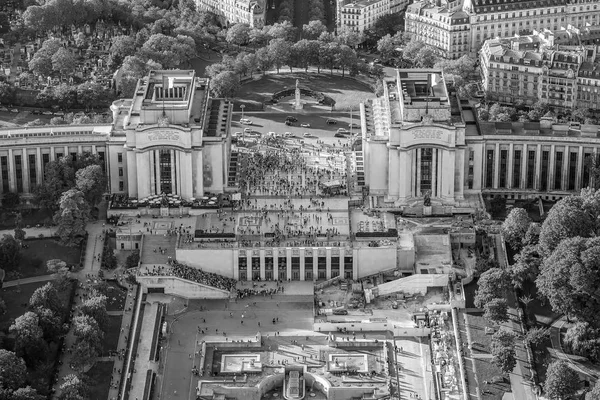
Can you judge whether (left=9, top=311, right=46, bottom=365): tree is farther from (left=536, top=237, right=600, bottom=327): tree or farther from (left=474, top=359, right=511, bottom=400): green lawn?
(left=536, top=237, right=600, bottom=327): tree

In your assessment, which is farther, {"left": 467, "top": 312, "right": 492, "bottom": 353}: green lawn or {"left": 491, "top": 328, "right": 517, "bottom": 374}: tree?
{"left": 467, "top": 312, "right": 492, "bottom": 353}: green lawn

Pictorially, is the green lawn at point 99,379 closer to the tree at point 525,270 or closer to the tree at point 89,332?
the tree at point 89,332

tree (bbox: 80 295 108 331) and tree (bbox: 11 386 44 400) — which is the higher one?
tree (bbox: 80 295 108 331)

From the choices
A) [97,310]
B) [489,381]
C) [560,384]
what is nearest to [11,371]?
[97,310]

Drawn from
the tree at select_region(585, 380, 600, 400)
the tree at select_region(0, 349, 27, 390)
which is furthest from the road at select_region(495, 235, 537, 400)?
the tree at select_region(0, 349, 27, 390)

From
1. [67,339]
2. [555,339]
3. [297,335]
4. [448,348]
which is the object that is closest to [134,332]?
[67,339]

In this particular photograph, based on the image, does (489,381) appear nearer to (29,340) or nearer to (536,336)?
(536,336)

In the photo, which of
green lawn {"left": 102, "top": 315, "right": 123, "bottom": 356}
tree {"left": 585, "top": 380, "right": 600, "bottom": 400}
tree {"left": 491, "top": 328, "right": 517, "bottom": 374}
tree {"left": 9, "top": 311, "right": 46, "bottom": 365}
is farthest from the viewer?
green lawn {"left": 102, "top": 315, "right": 123, "bottom": 356}
